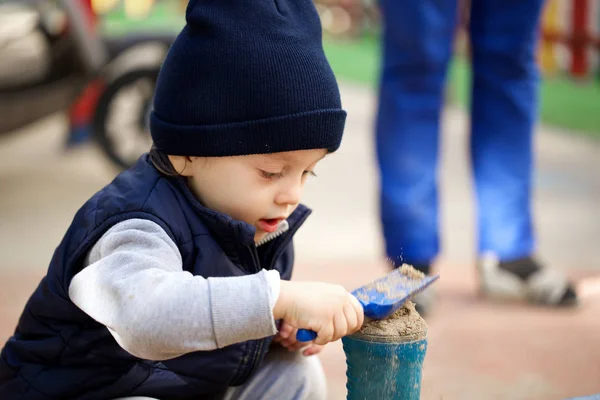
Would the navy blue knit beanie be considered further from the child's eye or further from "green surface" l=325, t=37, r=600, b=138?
"green surface" l=325, t=37, r=600, b=138

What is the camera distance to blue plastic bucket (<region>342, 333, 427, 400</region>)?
1325mm

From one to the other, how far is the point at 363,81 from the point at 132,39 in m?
4.31

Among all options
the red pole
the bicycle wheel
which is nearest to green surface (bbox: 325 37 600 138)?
the red pole

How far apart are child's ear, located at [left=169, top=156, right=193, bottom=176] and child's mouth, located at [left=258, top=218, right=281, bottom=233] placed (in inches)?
5.7

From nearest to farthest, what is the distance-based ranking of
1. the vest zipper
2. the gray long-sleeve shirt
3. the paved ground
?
the gray long-sleeve shirt
the vest zipper
the paved ground

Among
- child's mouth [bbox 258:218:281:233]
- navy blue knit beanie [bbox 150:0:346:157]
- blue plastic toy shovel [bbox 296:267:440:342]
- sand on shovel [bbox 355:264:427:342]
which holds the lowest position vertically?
sand on shovel [bbox 355:264:427:342]

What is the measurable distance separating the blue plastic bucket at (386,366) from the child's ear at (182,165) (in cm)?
41

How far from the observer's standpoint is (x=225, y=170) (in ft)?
5.00

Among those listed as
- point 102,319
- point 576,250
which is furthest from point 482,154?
point 102,319

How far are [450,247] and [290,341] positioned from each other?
2100 mm

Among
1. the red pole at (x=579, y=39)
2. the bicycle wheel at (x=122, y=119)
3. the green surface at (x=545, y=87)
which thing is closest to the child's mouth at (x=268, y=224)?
the bicycle wheel at (x=122, y=119)

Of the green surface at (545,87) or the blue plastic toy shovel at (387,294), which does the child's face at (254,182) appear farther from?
the green surface at (545,87)

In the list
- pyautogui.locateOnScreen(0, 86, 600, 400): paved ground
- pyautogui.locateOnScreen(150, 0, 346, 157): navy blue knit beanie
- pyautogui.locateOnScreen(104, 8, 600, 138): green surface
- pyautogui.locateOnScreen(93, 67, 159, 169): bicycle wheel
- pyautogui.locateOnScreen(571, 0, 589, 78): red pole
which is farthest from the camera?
pyautogui.locateOnScreen(571, 0, 589, 78): red pole

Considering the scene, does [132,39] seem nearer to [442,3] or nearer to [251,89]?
[442,3]
